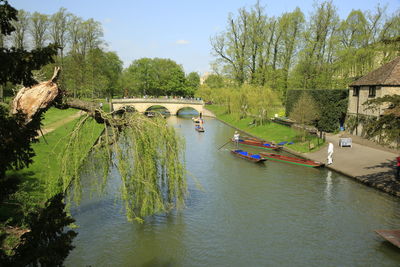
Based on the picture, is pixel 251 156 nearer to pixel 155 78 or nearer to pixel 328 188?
pixel 328 188

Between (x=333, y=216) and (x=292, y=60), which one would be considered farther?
(x=292, y=60)

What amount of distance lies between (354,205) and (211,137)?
2619 centimetres

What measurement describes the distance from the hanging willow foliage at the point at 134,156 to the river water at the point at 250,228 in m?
1.31

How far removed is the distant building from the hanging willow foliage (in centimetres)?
2258

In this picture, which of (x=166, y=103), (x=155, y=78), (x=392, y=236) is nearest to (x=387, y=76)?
(x=392, y=236)

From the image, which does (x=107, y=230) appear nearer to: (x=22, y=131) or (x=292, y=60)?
(x=22, y=131)

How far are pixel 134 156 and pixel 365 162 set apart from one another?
20034 mm

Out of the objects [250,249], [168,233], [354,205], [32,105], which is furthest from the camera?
[354,205]

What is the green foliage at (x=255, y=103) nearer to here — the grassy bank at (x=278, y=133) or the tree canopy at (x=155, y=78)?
the grassy bank at (x=278, y=133)

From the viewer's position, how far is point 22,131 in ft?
21.2

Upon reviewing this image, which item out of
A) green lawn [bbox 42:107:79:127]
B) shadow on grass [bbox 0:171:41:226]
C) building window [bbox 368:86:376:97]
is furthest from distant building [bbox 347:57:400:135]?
green lawn [bbox 42:107:79:127]

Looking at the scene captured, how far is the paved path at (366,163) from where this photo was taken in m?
22.2

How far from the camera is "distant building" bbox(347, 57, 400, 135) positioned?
31734 millimetres

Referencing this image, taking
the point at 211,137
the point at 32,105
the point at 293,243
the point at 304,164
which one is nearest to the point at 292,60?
the point at 211,137
